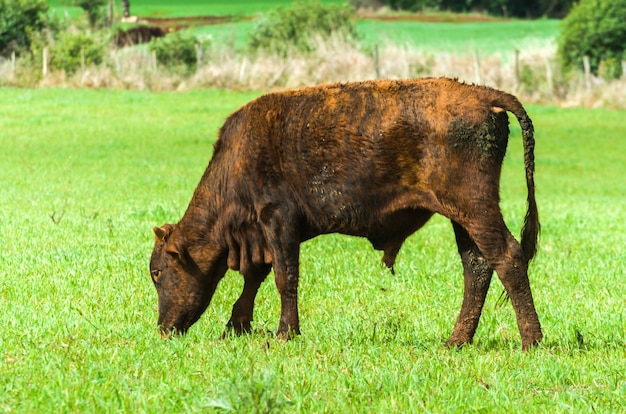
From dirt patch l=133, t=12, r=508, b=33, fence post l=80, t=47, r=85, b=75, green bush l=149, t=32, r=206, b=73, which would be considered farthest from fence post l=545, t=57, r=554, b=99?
dirt patch l=133, t=12, r=508, b=33

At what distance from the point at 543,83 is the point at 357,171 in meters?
36.4

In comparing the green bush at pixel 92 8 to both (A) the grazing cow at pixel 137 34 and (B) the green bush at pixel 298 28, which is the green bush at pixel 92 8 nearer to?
(A) the grazing cow at pixel 137 34

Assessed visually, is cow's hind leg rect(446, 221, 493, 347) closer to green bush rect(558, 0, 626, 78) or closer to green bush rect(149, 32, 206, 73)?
green bush rect(149, 32, 206, 73)

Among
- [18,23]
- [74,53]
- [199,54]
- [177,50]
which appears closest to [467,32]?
[177,50]

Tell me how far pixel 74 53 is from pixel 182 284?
127ft

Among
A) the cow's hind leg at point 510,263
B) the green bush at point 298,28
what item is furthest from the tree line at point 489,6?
the cow's hind leg at point 510,263

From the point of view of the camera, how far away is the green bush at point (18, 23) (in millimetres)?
49656

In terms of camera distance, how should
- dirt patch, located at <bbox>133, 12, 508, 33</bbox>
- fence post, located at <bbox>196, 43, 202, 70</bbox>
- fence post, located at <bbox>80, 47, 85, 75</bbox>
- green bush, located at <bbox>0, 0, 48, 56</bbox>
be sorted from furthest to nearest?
dirt patch, located at <bbox>133, 12, 508, 33</bbox>, green bush, located at <bbox>0, 0, 48, 56</bbox>, fence post, located at <bbox>196, 43, 202, 70</bbox>, fence post, located at <bbox>80, 47, 85, 75</bbox>

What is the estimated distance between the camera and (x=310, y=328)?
7.97m

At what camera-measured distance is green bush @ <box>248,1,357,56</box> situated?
155ft

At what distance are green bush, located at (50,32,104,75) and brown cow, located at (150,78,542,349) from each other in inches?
1486

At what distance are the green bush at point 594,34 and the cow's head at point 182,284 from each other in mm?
41592

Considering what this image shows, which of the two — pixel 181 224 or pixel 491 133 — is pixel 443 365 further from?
pixel 181 224

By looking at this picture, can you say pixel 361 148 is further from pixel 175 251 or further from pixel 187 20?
pixel 187 20
